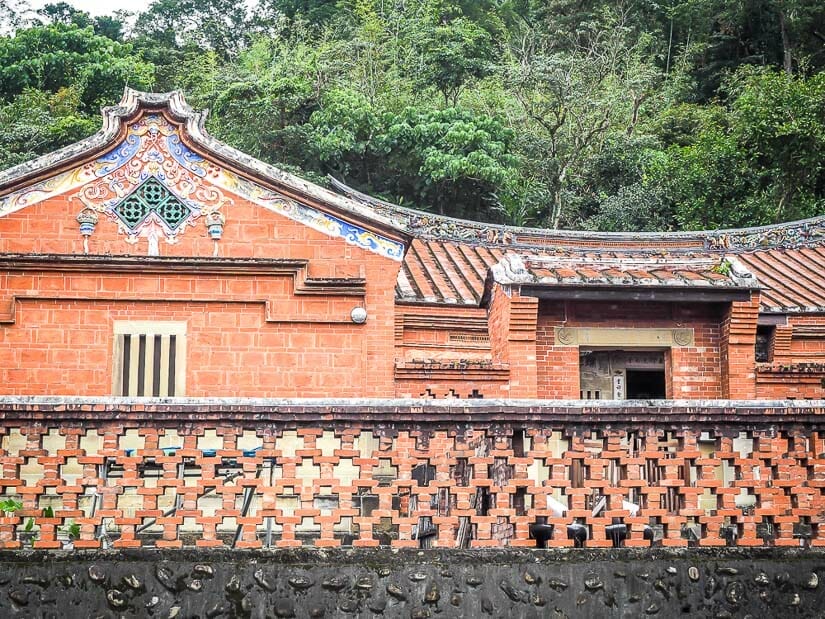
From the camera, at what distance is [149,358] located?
13.8 meters

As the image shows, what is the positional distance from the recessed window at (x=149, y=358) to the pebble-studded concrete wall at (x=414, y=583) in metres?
7.49

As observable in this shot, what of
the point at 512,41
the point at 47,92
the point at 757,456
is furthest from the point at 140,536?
the point at 512,41

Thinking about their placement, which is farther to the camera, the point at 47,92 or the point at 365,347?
the point at 47,92

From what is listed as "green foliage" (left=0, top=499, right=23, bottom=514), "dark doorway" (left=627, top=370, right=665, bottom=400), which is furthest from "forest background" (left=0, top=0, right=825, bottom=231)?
"green foliage" (left=0, top=499, right=23, bottom=514)

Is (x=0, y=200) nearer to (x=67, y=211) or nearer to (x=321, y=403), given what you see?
(x=67, y=211)

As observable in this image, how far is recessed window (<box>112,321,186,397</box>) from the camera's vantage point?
13.7 metres

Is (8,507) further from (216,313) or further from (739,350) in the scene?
(739,350)

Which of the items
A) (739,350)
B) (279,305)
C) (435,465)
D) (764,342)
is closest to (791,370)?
(739,350)

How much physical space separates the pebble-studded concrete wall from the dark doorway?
32.0ft

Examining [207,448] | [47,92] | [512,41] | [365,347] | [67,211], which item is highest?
[512,41]

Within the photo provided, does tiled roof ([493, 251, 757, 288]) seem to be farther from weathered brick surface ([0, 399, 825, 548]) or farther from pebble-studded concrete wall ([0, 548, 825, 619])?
pebble-studded concrete wall ([0, 548, 825, 619])

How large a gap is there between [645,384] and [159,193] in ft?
25.9

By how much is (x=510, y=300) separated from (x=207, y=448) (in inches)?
273

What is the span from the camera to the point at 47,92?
3241cm
